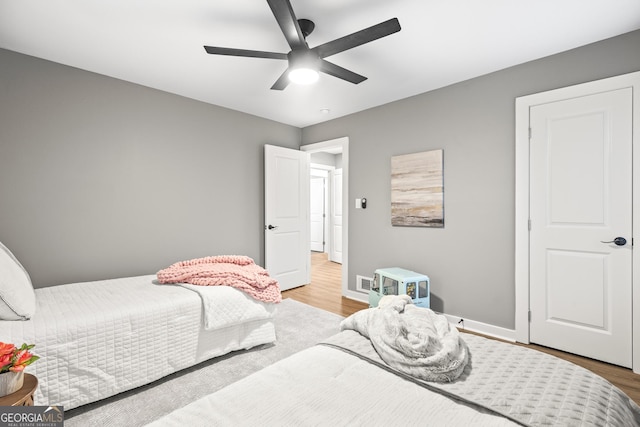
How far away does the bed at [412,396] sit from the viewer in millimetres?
942

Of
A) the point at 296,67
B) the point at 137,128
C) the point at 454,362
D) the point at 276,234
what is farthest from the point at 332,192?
the point at 454,362

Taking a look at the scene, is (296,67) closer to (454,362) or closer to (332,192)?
(454,362)

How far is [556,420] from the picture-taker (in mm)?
922

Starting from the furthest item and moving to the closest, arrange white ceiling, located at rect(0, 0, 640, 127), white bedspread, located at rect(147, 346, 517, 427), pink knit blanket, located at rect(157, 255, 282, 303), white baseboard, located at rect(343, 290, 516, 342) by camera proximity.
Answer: white baseboard, located at rect(343, 290, 516, 342)
pink knit blanket, located at rect(157, 255, 282, 303)
white ceiling, located at rect(0, 0, 640, 127)
white bedspread, located at rect(147, 346, 517, 427)

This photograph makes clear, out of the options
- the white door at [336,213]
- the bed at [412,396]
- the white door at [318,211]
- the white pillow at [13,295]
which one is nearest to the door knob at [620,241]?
the bed at [412,396]

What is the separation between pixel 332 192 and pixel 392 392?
239 inches

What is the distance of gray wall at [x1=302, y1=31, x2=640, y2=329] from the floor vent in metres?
0.27

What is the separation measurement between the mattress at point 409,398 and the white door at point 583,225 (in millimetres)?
1581

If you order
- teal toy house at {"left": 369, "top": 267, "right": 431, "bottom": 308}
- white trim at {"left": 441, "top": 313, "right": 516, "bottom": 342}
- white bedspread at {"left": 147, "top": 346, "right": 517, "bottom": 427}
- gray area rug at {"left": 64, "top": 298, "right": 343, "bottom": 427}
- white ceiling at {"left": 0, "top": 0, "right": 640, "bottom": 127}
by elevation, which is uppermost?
white ceiling at {"left": 0, "top": 0, "right": 640, "bottom": 127}

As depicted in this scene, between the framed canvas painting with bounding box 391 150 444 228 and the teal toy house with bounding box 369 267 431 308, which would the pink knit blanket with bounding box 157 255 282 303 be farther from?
the framed canvas painting with bounding box 391 150 444 228

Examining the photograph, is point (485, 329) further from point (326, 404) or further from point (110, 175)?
point (110, 175)

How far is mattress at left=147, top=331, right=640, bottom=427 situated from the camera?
0.94 metres

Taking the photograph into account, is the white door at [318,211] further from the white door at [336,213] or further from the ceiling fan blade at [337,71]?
the ceiling fan blade at [337,71]

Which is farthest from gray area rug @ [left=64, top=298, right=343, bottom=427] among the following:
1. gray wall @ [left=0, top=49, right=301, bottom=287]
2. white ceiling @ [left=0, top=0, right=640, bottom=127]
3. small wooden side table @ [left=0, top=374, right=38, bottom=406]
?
white ceiling @ [left=0, top=0, right=640, bottom=127]
